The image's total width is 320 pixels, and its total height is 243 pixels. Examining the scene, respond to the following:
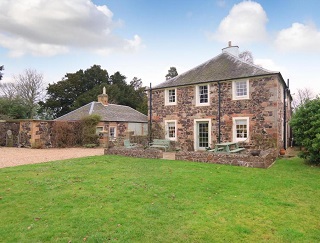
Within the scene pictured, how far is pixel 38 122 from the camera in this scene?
1950 centimetres

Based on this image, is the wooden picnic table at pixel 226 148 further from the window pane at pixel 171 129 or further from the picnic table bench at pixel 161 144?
the window pane at pixel 171 129

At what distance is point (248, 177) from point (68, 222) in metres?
6.29

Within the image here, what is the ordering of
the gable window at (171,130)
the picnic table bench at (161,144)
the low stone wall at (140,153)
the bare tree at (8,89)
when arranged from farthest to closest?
the bare tree at (8,89) → the gable window at (171,130) → the picnic table bench at (161,144) → the low stone wall at (140,153)

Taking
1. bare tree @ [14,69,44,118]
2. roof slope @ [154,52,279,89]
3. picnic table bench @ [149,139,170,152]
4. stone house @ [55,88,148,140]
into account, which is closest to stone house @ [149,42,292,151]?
roof slope @ [154,52,279,89]

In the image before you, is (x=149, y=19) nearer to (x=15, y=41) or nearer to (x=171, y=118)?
(x=171, y=118)

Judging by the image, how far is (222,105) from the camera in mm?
16906

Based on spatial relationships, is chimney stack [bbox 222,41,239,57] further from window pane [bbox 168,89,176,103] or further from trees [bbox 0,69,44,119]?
trees [bbox 0,69,44,119]

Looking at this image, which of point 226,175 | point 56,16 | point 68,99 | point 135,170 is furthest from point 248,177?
point 68,99

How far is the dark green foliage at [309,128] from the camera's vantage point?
1089 cm

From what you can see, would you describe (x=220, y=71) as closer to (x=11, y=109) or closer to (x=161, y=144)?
(x=161, y=144)

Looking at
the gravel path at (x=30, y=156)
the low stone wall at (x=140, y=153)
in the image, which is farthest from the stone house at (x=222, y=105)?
the gravel path at (x=30, y=156)

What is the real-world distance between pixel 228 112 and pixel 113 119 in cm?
A: 1276

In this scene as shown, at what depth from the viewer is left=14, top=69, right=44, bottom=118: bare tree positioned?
39.6m

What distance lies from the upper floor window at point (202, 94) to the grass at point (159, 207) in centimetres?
948
